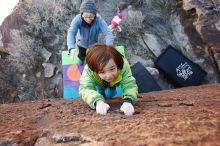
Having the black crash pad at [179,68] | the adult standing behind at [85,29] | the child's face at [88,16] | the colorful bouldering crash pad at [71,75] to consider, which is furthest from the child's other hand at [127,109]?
the black crash pad at [179,68]

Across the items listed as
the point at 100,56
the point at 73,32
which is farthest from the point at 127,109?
the point at 73,32

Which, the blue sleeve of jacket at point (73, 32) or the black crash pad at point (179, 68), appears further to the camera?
the black crash pad at point (179, 68)

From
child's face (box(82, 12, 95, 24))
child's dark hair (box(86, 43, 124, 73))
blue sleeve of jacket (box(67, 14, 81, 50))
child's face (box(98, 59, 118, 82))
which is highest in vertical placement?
child's face (box(82, 12, 95, 24))

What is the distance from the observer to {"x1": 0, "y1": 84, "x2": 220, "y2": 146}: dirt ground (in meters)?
1.88

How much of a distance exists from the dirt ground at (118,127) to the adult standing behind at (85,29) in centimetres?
163

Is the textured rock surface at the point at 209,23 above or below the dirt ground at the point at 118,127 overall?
above

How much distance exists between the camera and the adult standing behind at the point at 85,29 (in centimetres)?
442

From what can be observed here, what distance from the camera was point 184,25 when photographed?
6.41 m

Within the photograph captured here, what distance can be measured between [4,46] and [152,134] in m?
5.12

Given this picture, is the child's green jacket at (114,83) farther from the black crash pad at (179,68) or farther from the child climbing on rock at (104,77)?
the black crash pad at (179,68)

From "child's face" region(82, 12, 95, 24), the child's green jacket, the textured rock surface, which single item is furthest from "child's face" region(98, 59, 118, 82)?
the textured rock surface

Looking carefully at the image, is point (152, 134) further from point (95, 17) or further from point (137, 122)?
point (95, 17)

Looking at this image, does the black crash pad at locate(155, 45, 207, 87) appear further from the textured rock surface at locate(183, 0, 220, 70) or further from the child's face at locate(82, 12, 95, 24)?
the child's face at locate(82, 12, 95, 24)

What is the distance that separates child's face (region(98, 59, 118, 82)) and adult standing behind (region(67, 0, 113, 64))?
1.60m
